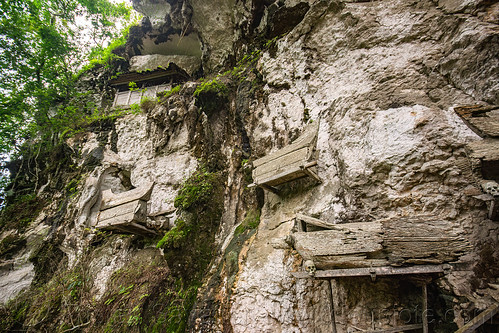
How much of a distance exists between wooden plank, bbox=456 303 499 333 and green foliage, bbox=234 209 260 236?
4265mm

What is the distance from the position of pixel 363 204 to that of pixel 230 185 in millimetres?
4398

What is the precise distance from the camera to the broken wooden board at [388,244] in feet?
10.7

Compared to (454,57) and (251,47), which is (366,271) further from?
(251,47)

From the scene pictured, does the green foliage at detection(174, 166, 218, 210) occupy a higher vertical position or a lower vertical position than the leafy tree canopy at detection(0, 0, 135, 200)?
lower

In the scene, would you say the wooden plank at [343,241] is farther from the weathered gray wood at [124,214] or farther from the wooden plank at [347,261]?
the weathered gray wood at [124,214]

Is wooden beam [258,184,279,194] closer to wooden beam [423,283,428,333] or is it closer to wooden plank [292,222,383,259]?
wooden plank [292,222,383,259]

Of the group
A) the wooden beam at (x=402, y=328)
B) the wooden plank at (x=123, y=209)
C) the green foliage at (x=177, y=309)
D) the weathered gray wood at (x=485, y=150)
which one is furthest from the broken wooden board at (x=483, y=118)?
the wooden plank at (x=123, y=209)

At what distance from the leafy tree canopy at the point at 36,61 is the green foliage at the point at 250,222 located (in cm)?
1200

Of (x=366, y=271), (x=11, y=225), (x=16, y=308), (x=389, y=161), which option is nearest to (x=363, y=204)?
(x=389, y=161)

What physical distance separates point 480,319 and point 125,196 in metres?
7.53

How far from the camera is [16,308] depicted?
342 inches

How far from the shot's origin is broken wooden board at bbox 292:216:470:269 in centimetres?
325

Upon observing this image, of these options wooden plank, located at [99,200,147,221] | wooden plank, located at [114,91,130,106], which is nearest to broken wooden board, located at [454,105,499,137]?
wooden plank, located at [99,200,147,221]

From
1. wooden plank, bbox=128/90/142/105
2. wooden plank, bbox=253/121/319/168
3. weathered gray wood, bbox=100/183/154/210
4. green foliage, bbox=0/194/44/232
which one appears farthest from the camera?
wooden plank, bbox=128/90/142/105
